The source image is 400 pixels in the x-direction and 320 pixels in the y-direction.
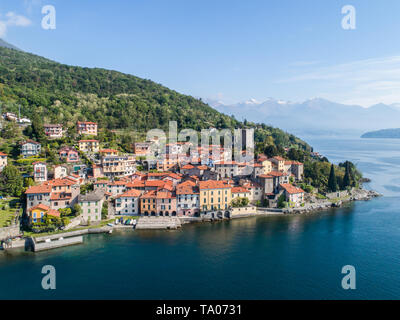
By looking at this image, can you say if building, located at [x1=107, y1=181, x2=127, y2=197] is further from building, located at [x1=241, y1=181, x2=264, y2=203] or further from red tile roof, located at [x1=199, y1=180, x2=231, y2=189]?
building, located at [x1=241, y1=181, x2=264, y2=203]

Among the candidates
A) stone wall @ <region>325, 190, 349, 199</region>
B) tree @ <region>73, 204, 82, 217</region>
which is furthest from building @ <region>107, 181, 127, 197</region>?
stone wall @ <region>325, 190, 349, 199</region>

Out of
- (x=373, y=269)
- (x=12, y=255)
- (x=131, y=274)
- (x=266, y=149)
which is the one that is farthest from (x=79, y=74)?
(x=373, y=269)

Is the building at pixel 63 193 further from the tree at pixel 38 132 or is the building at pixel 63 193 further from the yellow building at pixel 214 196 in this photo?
the tree at pixel 38 132

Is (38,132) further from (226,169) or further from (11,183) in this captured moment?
(226,169)

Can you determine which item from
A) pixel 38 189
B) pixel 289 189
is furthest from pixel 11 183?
pixel 289 189

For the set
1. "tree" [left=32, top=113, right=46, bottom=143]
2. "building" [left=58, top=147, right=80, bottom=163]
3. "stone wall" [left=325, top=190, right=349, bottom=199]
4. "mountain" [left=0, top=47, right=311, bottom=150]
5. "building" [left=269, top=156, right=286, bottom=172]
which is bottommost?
"stone wall" [left=325, top=190, right=349, bottom=199]
